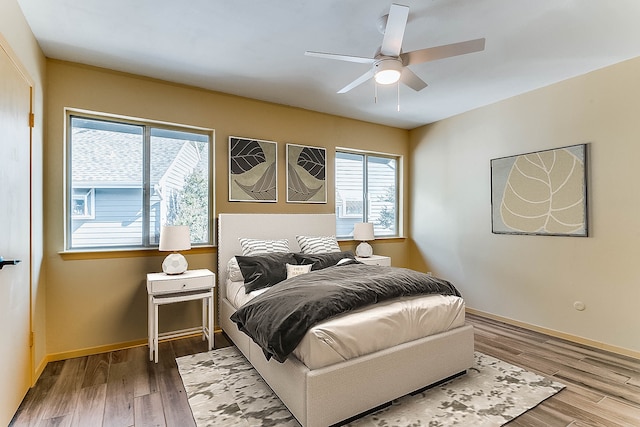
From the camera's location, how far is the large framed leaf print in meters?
3.31

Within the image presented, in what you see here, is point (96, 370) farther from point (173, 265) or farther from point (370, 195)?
point (370, 195)

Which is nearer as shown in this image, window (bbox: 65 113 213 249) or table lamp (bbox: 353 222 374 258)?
window (bbox: 65 113 213 249)

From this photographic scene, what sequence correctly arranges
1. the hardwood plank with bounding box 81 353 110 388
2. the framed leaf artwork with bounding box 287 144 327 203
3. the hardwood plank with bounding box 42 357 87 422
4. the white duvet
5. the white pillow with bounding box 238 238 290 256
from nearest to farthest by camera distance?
the white duvet, the hardwood plank with bounding box 42 357 87 422, the hardwood plank with bounding box 81 353 110 388, the white pillow with bounding box 238 238 290 256, the framed leaf artwork with bounding box 287 144 327 203

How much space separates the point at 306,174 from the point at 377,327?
267 cm

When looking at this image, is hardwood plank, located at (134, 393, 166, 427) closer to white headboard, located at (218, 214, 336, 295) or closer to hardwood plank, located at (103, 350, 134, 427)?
hardwood plank, located at (103, 350, 134, 427)

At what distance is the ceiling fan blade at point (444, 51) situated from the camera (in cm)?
206

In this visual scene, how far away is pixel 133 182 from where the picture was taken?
3393 mm

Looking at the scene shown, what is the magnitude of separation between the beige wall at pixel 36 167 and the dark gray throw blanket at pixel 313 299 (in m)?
1.68

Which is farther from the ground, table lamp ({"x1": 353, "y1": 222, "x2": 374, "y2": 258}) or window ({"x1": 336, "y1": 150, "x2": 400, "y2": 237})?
window ({"x1": 336, "y1": 150, "x2": 400, "y2": 237})

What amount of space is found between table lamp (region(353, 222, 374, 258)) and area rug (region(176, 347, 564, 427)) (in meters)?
2.01

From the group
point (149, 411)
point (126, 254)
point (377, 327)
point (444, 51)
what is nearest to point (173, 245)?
point (126, 254)

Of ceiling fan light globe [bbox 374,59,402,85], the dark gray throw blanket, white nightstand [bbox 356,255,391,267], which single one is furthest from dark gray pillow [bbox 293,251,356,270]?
ceiling fan light globe [bbox 374,59,402,85]

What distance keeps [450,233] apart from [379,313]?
2950 millimetres

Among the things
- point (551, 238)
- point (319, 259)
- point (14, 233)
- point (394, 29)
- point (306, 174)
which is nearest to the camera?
point (394, 29)
